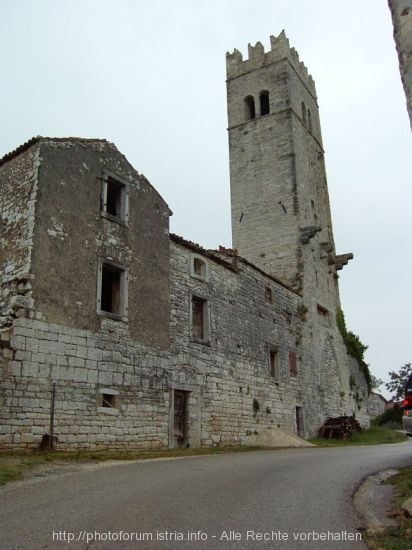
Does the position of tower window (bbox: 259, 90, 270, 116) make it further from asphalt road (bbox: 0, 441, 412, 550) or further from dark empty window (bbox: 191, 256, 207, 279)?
asphalt road (bbox: 0, 441, 412, 550)

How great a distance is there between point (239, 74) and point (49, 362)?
78.0ft

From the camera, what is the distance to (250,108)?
30.9m

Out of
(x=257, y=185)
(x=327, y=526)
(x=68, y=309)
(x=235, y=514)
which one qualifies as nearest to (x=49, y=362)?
(x=68, y=309)

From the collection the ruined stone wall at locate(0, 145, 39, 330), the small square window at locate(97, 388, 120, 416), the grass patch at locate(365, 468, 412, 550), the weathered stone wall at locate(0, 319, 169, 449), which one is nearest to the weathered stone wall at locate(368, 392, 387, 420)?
the weathered stone wall at locate(0, 319, 169, 449)

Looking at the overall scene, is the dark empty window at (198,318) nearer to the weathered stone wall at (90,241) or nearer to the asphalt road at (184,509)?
the weathered stone wall at (90,241)

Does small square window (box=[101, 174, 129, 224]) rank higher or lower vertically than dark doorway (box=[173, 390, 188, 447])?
higher

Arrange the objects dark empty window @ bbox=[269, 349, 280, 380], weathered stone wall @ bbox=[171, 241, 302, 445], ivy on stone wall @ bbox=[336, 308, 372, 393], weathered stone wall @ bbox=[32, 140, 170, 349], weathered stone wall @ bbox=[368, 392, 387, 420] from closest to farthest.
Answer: weathered stone wall @ bbox=[32, 140, 170, 349], weathered stone wall @ bbox=[171, 241, 302, 445], dark empty window @ bbox=[269, 349, 280, 380], ivy on stone wall @ bbox=[336, 308, 372, 393], weathered stone wall @ bbox=[368, 392, 387, 420]

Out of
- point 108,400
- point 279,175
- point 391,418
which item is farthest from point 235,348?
point 391,418

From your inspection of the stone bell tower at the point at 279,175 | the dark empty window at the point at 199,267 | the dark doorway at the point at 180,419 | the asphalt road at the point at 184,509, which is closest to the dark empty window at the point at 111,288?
the dark doorway at the point at 180,419

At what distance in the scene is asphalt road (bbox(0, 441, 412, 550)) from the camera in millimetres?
4945

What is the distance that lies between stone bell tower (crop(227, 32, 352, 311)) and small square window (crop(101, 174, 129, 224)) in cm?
1167

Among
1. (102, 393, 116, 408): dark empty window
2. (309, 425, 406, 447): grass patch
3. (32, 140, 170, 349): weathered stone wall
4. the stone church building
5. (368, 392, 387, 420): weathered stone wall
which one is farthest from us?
(368, 392, 387, 420): weathered stone wall

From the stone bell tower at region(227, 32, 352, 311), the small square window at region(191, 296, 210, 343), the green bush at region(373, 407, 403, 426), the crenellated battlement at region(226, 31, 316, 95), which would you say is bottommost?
the green bush at region(373, 407, 403, 426)

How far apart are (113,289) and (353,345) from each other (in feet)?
60.4
